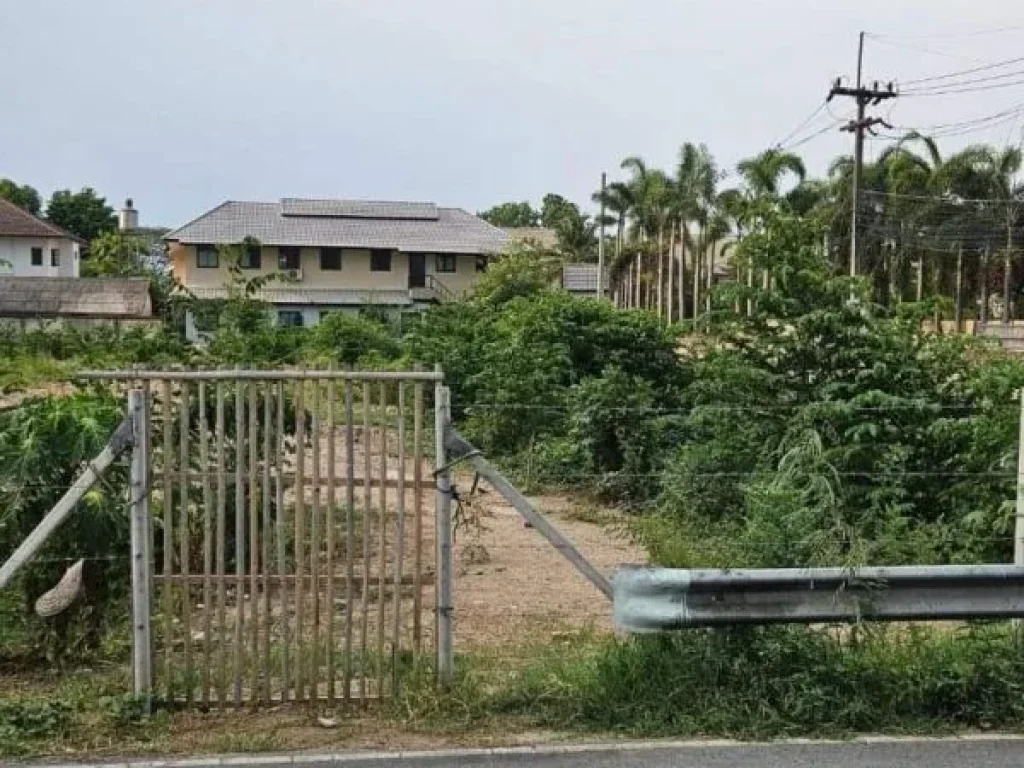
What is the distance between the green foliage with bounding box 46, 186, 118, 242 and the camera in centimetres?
8562

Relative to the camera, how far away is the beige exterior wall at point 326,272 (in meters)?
56.9

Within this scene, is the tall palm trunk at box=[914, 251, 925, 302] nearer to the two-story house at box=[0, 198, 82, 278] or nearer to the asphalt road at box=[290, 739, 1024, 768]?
the two-story house at box=[0, 198, 82, 278]

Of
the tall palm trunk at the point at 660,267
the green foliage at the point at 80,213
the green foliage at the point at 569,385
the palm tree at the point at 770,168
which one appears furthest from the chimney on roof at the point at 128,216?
the green foliage at the point at 569,385

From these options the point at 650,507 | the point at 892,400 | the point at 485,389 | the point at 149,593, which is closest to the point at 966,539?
the point at 892,400

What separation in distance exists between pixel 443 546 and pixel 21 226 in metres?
62.0

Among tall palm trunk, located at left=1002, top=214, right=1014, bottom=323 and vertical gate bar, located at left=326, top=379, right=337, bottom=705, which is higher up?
tall palm trunk, located at left=1002, top=214, right=1014, bottom=323

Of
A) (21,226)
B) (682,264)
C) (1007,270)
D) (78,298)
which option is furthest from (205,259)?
(1007,270)

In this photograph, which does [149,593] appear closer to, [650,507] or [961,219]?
[650,507]

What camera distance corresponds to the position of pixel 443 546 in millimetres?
5570

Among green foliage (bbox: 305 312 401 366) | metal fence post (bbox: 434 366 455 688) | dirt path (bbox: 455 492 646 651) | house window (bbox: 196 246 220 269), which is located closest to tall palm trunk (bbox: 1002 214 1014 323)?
green foliage (bbox: 305 312 401 366)

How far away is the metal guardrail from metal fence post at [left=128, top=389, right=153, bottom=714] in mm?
2249

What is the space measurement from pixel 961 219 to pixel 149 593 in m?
48.3

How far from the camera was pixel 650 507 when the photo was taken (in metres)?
11.7

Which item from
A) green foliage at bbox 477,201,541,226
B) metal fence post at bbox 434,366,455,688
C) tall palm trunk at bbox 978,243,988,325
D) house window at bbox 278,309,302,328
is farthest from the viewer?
green foliage at bbox 477,201,541,226
